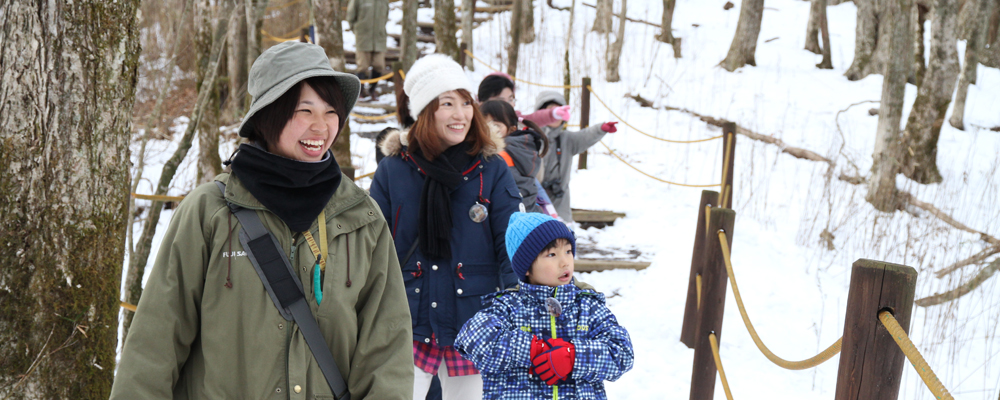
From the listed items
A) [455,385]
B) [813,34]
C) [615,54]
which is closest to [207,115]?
[455,385]

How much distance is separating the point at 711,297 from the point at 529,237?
7.30 ft

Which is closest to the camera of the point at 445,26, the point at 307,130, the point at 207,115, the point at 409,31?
the point at 307,130

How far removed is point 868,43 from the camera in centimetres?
1413

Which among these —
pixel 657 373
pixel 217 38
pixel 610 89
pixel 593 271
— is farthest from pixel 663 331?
pixel 610 89

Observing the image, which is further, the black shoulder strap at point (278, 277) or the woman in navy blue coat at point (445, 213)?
the woman in navy blue coat at point (445, 213)

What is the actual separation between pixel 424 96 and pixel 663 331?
3137 millimetres

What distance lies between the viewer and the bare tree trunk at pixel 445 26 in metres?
11.1

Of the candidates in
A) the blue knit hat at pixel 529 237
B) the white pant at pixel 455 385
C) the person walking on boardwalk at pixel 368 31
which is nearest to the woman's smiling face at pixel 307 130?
the blue knit hat at pixel 529 237

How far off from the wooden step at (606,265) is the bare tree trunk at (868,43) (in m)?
10.7

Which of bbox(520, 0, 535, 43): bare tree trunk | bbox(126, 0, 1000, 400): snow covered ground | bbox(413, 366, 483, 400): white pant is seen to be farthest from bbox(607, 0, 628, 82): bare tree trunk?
bbox(413, 366, 483, 400): white pant

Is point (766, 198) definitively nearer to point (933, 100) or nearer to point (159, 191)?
point (933, 100)

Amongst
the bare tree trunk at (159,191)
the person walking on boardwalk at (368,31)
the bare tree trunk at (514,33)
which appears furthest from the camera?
the bare tree trunk at (514,33)

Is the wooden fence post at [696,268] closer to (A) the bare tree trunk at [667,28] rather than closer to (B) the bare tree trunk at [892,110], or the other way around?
(B) the bare tree trunk at [892,110]

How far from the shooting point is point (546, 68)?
47.1 ft
